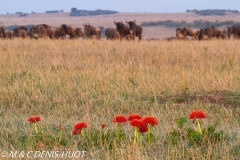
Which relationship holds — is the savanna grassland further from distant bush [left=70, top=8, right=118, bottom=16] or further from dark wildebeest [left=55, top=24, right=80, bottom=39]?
distant bush [left=70, top=8, right=118, bottom=16]

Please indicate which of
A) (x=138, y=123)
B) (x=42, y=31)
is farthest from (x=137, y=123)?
(x=42, y=31)

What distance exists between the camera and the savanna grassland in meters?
5.26

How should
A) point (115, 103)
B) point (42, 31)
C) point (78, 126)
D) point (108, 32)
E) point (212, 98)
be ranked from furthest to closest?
point (108, 32) < point (42, 31) < point (212, 98) < point (115, 103) < point (78, 126)

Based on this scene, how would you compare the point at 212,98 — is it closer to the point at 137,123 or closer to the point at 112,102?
the point at 112,102

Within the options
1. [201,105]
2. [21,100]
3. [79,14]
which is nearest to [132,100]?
[201,105]

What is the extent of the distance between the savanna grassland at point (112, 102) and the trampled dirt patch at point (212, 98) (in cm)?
2

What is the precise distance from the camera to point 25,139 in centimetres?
564

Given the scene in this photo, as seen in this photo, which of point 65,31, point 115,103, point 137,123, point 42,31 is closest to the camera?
point 137,123

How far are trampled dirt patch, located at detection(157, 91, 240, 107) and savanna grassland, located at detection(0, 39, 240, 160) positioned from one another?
16 millimetres

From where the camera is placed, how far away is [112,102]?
8.31 metres

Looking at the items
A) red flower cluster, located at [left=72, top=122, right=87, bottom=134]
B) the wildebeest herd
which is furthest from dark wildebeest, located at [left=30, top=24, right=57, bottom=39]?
red flower cluster, located at [left=72, top=122, right=87, bottom=134]

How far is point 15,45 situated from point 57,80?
830cm

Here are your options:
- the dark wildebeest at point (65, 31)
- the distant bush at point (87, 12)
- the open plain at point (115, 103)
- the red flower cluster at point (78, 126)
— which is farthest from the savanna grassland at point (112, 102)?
the distant bush at point (87, 12)

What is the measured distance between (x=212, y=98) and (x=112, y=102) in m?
1.63
